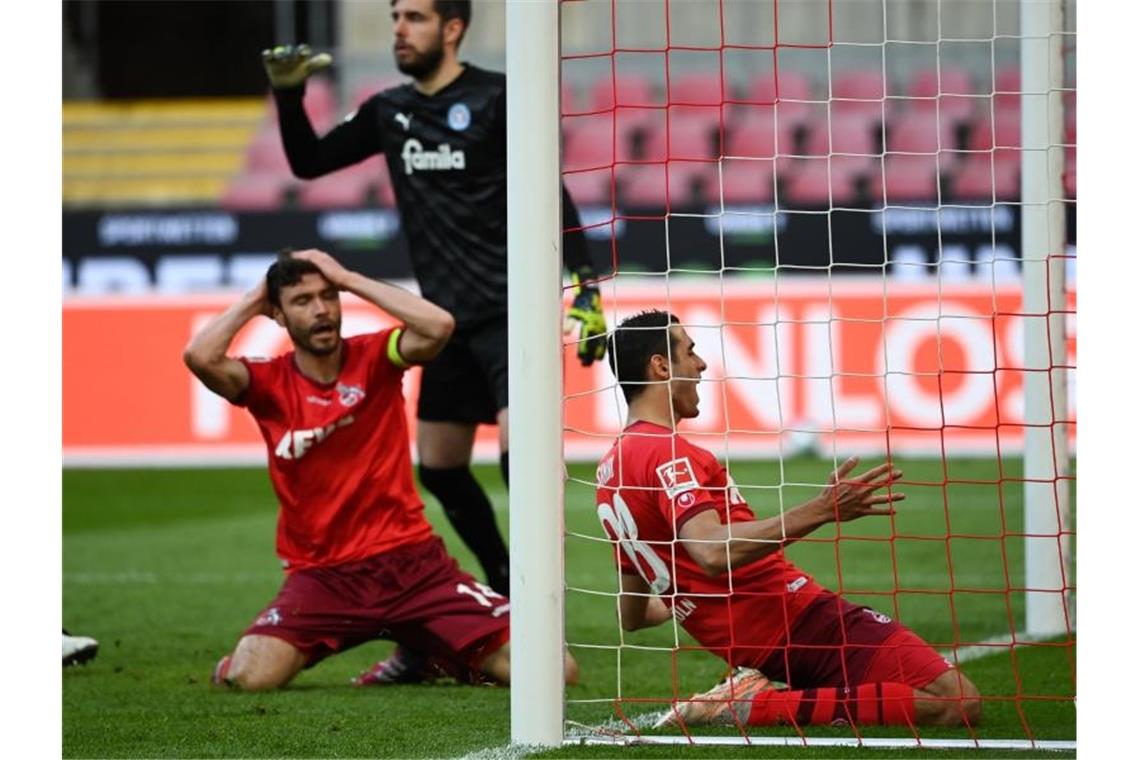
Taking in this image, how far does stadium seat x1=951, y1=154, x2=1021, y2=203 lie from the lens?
13.9m

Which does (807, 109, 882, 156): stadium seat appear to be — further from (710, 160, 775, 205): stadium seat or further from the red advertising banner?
the red advertising banner

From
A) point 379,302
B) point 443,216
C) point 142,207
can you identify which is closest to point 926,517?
point 443,216

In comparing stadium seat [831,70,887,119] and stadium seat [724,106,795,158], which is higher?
stadium seat [831,70,887,119]

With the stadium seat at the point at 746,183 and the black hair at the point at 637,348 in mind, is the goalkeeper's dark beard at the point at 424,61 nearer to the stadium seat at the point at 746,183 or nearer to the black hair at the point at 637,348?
the black hair at the point at 637,348

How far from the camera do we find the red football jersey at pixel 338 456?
213 inches

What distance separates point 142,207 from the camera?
47.5 feet

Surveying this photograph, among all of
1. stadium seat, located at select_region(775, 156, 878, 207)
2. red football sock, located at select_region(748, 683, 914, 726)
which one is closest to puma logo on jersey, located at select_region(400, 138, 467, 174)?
red football sock, located at select_region(748, 683, 914, 726)

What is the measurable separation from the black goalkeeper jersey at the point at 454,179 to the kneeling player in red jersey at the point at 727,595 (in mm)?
1505

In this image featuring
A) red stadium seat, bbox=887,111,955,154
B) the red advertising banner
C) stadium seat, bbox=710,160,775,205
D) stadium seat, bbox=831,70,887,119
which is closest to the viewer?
the red advertising banner

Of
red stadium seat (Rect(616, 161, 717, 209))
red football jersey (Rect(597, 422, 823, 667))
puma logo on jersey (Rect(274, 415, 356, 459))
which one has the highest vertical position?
red stadium seat (Rect(616, 161, 717, 209))

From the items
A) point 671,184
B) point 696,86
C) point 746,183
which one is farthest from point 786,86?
point 671,184

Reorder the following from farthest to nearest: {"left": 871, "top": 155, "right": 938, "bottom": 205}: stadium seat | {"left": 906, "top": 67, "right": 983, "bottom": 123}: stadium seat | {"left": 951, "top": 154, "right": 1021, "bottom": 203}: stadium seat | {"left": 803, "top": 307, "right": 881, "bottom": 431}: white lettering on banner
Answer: {"left": 906, "top": 67, "right": 983, "bottom": 123}: stadium seat, {"left": 871, "top": 155, "right": 938, "bottom": 205}: stadium seat, {"left": 951, "top": 154, "right": 1021, "bottom": 203}: stadium seat, {"left": 803, "top": 307, "right": 881, "bottom": 431}: white lettering on banner

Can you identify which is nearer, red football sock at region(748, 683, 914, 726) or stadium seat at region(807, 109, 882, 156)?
red football sock at region(748, 683, 914, 726)

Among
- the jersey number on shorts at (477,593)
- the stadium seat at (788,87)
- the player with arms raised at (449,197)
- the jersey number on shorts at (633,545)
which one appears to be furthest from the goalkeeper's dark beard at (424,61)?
the stadium seat at (788,87)
